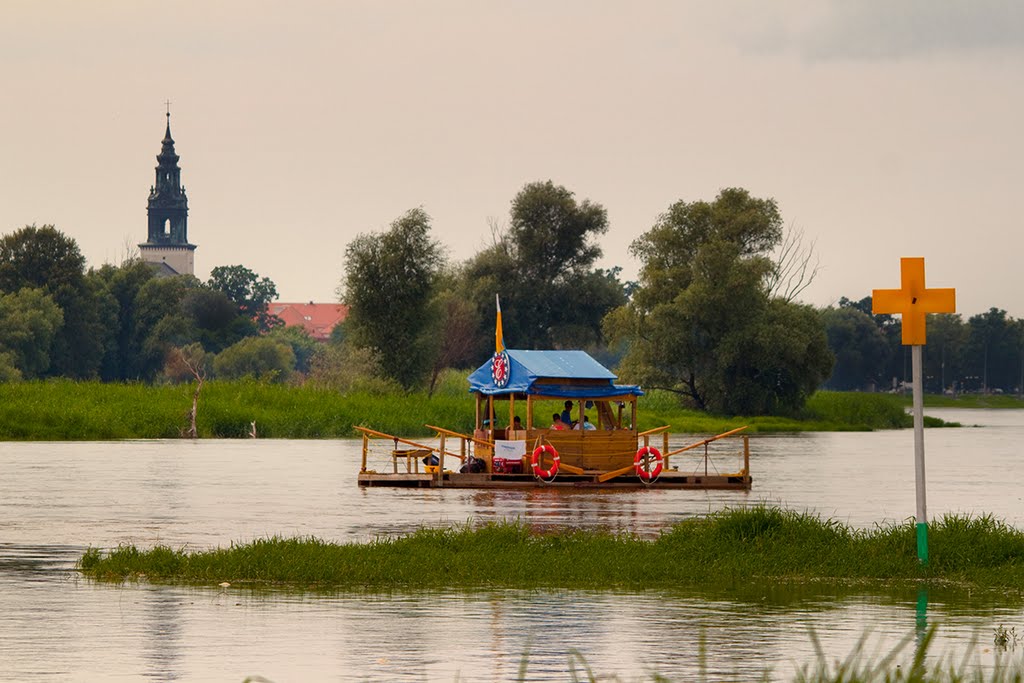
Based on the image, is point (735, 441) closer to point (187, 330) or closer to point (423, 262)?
point (423, 262)

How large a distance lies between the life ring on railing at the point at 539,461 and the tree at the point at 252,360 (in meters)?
111

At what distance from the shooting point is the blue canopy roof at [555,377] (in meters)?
43.5

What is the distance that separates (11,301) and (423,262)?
37.5m

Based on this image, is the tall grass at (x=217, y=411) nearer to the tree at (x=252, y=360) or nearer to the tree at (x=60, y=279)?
the tree at (x=60, y=279)

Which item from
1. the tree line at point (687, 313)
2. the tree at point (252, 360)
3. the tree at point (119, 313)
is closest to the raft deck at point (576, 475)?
the tree line at point (687, 313)

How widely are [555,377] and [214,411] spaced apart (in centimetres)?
3688

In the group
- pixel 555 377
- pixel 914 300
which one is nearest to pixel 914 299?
pixel 914 300

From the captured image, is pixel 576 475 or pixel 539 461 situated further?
pixel 576 475

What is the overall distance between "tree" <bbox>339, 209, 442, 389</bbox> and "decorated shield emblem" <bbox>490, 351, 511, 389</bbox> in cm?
6180

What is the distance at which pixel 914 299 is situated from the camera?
65.6 feet

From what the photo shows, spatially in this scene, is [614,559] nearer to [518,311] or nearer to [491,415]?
[491,415]

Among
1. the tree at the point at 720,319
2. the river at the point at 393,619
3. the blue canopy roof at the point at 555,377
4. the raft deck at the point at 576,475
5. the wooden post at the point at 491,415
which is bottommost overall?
the river at the point at 393,619

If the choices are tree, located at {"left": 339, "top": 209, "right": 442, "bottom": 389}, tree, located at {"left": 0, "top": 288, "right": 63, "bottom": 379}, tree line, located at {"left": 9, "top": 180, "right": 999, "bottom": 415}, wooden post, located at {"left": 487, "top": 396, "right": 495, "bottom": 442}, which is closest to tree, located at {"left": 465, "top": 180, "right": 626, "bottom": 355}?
tree line, located at {"left": 9, "top": 180, "right": 999, "bottom": 415}

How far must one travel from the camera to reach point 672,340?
4001 inches
